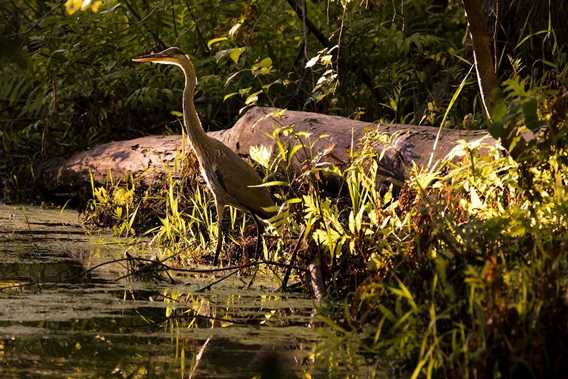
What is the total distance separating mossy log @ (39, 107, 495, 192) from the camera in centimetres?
675

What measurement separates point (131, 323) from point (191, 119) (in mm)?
3041

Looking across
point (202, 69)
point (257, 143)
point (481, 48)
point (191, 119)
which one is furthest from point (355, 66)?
point (481, 48)

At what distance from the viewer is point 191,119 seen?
768 centimetres

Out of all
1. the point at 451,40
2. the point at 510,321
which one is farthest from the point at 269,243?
the point at 451,40

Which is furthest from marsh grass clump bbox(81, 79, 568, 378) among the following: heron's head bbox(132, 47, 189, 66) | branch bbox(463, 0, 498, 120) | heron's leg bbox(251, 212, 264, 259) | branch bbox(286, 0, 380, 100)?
branch bbox(286, 0, 380, 100)

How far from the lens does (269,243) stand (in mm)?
6969

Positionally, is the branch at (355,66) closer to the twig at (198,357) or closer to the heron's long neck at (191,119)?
the heron's long neck at (191,119)

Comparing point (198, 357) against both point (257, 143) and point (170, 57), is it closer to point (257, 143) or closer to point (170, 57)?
point (257, 143)

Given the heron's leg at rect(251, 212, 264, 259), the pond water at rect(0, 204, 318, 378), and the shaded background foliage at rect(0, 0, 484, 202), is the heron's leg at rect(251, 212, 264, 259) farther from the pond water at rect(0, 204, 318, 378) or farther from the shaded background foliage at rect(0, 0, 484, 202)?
the shaded background foliage at rect(0, 0, 484, 202)

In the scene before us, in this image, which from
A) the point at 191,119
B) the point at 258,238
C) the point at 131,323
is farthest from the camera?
the point at 191,119

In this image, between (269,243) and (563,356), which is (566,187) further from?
(269,243)

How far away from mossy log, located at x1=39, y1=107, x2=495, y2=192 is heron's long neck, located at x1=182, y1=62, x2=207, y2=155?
1.41 feet

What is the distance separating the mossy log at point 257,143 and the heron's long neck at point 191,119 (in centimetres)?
43

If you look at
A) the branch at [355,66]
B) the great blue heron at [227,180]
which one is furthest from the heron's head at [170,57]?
the branch at [355,66]
